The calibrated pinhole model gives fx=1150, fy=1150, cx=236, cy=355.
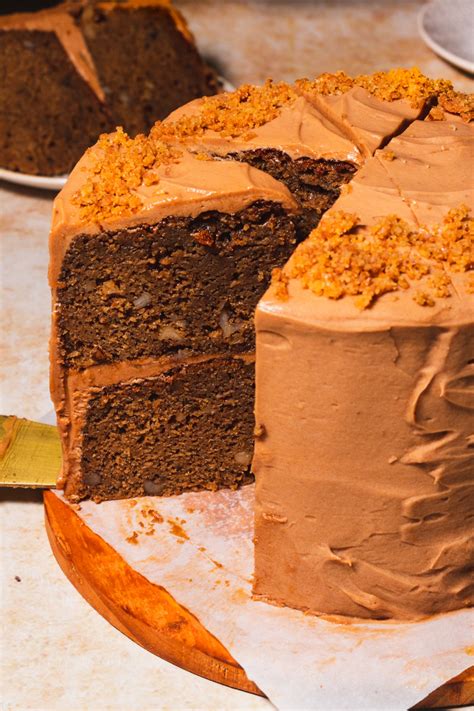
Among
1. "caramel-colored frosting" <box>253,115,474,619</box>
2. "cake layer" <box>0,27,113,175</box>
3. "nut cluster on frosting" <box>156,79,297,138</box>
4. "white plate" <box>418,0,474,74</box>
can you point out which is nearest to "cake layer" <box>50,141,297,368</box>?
"nut cluster on frosting" <box>156,79,297,138</box>

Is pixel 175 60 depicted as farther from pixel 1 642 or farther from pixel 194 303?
pixel 1 642

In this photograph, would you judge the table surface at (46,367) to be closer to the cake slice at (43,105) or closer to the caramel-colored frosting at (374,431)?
the cake slice at (43,105)

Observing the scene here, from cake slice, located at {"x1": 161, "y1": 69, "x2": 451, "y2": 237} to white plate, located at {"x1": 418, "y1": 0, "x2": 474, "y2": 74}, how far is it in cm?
189

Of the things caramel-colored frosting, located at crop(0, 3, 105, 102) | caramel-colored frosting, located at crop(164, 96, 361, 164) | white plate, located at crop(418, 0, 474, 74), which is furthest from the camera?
white plate, located at crop(418, 0, 474, 74)

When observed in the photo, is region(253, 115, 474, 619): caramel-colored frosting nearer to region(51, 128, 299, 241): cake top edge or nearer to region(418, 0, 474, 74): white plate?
region(51, 128, 299, 241): cake top edge

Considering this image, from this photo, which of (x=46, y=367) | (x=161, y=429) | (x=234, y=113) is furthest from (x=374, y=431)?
(x=46, y=367)

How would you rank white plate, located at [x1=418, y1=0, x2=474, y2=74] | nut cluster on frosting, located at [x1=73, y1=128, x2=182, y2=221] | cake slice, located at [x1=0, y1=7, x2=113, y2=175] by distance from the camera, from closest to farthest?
1. nut cluster on frosting, located at [x1=73, y1=128, x2=182, y2=221]
2. cake slice, located at [x1=0, y1=7, x2=113, y2=175]
3. white plate, located at [x1=418, y1=0, x2=474, y2=74]

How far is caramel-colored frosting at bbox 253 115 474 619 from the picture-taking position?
2016 millimetres

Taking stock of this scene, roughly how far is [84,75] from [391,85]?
1602mm

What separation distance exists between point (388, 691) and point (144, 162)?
117 cm

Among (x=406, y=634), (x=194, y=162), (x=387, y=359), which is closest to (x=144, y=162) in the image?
(x=194, y=162)

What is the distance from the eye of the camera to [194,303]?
2.45 meters

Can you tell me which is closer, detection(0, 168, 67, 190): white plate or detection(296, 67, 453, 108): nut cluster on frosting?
detection(296, 67, 453, 108): nut cluster on frosting

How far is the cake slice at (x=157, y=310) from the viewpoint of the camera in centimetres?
233
